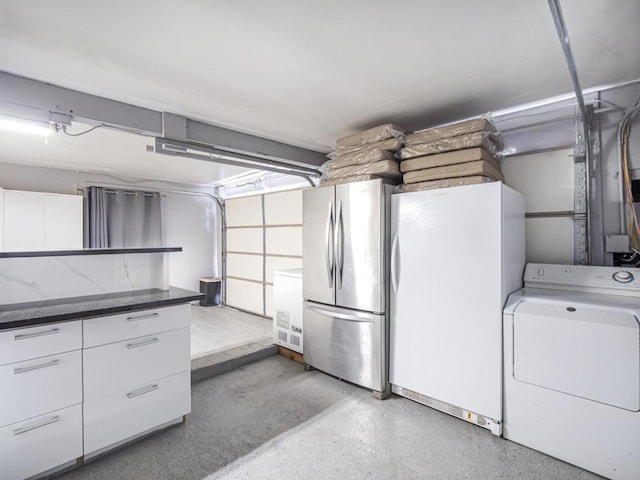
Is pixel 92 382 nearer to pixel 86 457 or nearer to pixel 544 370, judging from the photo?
pixel 86 457

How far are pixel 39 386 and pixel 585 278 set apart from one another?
3462 millimetres

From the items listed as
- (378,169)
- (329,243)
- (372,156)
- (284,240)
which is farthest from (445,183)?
(284,240)

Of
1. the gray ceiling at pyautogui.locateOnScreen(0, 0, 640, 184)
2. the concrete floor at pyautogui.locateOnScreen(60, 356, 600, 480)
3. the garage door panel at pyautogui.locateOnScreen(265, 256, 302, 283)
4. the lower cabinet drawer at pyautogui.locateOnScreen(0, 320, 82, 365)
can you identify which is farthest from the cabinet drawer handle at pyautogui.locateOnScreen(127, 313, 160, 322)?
the garage door panel at pyautogui.locateOnScreen(265, 256, 302, 283)

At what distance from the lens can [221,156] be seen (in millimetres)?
3416

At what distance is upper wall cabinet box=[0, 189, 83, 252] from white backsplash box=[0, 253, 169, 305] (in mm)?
2735

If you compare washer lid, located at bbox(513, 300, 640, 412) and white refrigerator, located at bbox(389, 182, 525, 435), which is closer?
washer lid, located at bbox(513, 300, 640, 412)

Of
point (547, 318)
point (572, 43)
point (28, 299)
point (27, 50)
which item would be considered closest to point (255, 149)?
point (27, 50)

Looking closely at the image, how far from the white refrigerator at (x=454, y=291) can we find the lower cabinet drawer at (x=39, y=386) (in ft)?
7.19

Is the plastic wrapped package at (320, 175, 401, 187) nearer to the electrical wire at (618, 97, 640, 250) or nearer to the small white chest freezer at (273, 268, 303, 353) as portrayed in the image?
the small white chest freezer at (273, 268, 303, 353)

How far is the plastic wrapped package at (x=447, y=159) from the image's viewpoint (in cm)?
230

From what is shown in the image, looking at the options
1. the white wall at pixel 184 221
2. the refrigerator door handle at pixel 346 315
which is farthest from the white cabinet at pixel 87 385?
the white wall at pixel 184 221

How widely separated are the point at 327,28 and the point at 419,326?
2107 millimetres

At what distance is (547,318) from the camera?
1.92 meters

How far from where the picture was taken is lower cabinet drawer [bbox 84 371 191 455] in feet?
6.14
